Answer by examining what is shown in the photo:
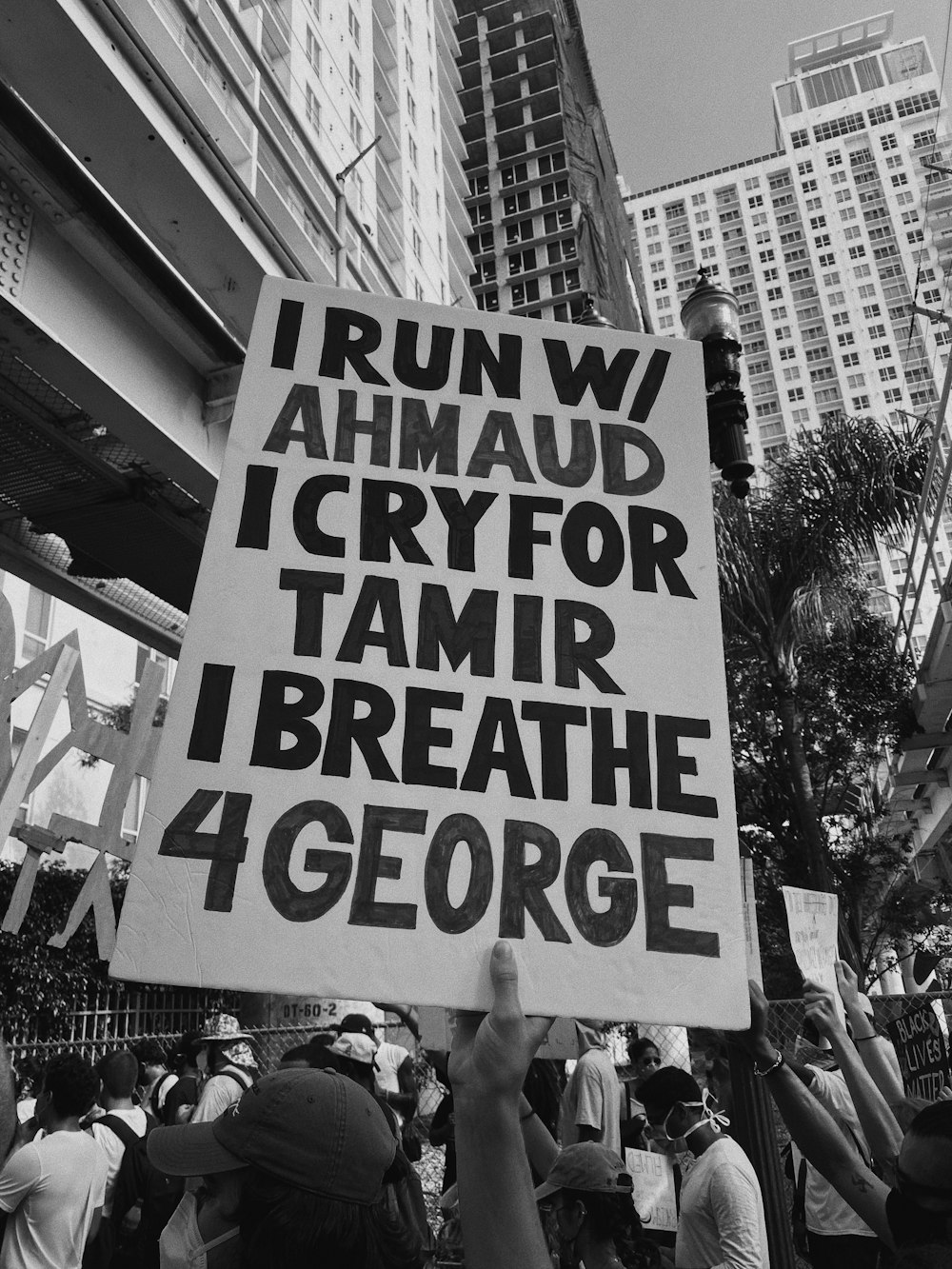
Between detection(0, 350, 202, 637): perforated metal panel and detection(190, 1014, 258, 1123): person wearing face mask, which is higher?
detection(0, 350, 202, 637): perforated metal panel

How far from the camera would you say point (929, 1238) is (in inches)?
68.5

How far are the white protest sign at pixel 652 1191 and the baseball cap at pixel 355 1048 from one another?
1.23 metres

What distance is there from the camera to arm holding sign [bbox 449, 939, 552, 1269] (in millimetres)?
1466

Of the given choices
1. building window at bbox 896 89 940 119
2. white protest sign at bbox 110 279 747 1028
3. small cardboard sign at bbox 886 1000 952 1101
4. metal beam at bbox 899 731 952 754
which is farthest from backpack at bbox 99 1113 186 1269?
building window at bbox 896 89 940 119

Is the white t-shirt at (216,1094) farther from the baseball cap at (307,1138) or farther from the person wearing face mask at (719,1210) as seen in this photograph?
the baseball cap at (307,1138)

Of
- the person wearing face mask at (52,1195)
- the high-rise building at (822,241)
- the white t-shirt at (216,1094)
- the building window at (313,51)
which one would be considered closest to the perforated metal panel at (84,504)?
the white t-shirt at (216,1094)

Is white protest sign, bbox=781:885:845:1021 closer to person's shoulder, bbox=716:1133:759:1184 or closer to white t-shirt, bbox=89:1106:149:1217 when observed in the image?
person's shoulder, bbox=716:1133:759:1184

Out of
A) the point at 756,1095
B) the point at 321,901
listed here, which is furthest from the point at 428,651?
the point at 756,1095

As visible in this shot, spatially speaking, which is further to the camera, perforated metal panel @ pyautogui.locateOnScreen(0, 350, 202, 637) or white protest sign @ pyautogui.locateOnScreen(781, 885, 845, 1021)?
perforated metal panel @ pyautogui.locateOnScreen(0, 350, 202, 637)

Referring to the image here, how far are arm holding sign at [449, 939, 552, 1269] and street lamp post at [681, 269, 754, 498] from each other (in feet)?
16.4

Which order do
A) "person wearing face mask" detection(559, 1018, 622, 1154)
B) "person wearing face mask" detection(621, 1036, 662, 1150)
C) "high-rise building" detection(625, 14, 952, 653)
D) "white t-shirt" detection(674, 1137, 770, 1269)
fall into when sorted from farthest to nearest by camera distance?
"high-rise building" detection(625, 14, 952, 653), "person wearing face mask" detection(621, 1036, 662, 1150), "person wearing face mask" detection(559, 1018, 622, 1154), "white t-shirt" detection(674, 1137, 770, 1269)

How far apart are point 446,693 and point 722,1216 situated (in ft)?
7.90

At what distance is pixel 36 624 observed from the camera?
73.5 feet

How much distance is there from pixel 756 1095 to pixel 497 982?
356 cm
